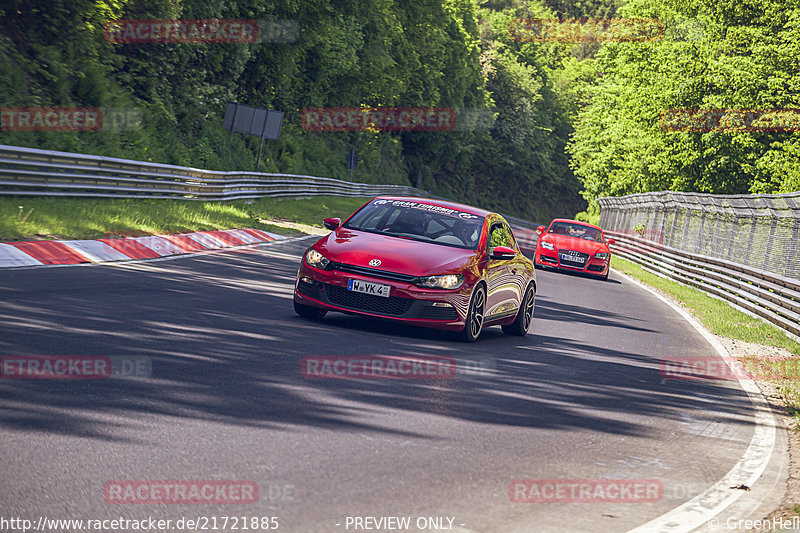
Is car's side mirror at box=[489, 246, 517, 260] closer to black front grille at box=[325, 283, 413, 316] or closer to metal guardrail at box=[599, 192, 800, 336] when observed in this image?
black front grille at box=[325, 283, 413, 316]

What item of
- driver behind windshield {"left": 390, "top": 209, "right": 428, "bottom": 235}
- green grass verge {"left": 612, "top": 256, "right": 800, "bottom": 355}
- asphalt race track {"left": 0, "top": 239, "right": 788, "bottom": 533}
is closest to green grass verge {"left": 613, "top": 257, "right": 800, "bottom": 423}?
green grass verge {"left": 612, "top": 256, "right": 800, "bottom": 355}

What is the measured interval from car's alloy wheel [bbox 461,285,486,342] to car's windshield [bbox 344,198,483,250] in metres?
0.60

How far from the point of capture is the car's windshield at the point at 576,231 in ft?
92.0

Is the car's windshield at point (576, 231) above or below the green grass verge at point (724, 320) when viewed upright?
above

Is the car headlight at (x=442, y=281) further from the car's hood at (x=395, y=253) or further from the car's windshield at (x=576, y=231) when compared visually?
the car's windshield at (x=576, y=231)

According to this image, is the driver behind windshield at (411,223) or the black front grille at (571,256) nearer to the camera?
the driver behind windshield at (411,223)

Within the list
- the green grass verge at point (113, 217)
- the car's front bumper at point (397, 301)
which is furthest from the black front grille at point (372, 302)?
the green grass verge at point (113, 217)

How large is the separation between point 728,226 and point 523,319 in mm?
14116

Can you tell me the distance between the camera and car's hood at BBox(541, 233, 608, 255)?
27078 mm

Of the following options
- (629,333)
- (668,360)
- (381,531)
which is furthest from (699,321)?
(381,531)

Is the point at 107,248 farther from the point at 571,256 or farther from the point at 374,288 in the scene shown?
the point at 571,256

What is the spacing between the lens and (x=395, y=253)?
1006 centimetres

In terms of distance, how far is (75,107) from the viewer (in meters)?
24.8

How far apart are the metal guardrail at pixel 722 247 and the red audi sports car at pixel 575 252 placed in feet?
8.52
